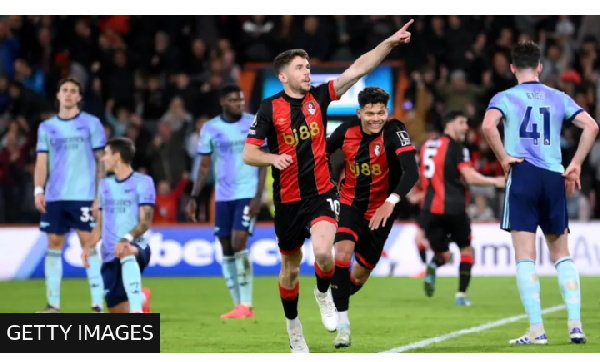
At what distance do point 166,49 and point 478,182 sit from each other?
11.2m

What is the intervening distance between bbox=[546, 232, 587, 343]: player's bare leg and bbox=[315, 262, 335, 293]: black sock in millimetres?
1692

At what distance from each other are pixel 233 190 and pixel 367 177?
279 centimetres

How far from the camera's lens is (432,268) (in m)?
14.7

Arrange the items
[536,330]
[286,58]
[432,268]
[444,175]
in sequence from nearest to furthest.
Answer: [286,58] < [536,330] < [444,175] < [432,268]

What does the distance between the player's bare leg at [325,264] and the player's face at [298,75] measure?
989mm

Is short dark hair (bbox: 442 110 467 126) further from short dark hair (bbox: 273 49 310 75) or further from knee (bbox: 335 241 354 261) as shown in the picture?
short dark hair (bbox: 273 49 310 75)

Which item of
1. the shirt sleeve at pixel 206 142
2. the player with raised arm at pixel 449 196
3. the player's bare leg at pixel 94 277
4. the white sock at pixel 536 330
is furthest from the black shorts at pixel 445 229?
the white sock at pixel 536 330

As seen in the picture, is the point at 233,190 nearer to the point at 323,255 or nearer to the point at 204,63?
the point at 323,255

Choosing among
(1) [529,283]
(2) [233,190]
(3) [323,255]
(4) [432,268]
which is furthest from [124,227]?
(4) [432,268]

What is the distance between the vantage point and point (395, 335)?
34.8 feet

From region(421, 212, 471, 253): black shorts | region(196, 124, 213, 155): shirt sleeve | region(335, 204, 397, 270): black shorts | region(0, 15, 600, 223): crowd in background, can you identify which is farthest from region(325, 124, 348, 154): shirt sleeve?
region(0, 15, 600, 223): crowd in background

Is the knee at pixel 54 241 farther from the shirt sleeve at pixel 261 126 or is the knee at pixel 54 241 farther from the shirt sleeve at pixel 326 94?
the shirt sleeve at pixel 326 94

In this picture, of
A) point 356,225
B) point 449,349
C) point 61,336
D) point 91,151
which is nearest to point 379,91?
point 356,225

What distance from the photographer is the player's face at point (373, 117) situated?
32.8ft
